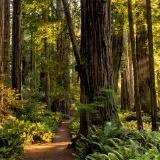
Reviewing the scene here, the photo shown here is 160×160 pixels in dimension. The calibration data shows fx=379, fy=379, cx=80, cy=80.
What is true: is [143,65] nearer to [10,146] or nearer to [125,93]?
[125,93]

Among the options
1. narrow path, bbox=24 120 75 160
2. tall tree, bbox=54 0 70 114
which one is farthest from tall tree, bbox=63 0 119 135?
tall tree, bbox=54 0 70 114

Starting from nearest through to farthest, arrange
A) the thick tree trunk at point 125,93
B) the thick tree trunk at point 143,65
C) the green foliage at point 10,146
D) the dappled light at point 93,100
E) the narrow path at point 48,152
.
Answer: the dappled light at point 93,100, the green foliage at point 10,146, the narrow path at point 48,152, the thick tree trunk at point 143,65, the thick tree trunk at point 125,93

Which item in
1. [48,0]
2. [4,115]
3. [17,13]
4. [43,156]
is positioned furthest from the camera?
[17,13]

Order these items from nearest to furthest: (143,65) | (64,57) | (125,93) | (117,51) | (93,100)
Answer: (93,100), (117,51), (143,65), (64,57), (125,93)

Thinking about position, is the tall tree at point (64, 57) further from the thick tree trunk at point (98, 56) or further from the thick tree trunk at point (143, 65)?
the thick tree trunk at point (98, 56)

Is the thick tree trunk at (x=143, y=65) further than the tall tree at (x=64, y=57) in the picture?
No

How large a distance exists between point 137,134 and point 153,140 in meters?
0.89

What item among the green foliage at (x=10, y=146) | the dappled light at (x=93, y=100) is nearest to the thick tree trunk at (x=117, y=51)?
the dappled light at (x=93, y=100)

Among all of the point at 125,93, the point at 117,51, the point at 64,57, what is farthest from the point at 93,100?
the point at 125,93

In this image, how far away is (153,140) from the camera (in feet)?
25.7

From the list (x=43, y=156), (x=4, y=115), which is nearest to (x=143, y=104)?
(x=4, y=115)

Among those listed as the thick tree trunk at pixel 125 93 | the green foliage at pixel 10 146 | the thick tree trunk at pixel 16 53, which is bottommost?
the green foliage at pixel 10 146

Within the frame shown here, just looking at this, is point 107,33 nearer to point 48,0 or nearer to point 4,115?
point 4,115

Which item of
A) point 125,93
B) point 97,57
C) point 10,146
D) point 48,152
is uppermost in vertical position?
point 97,57
